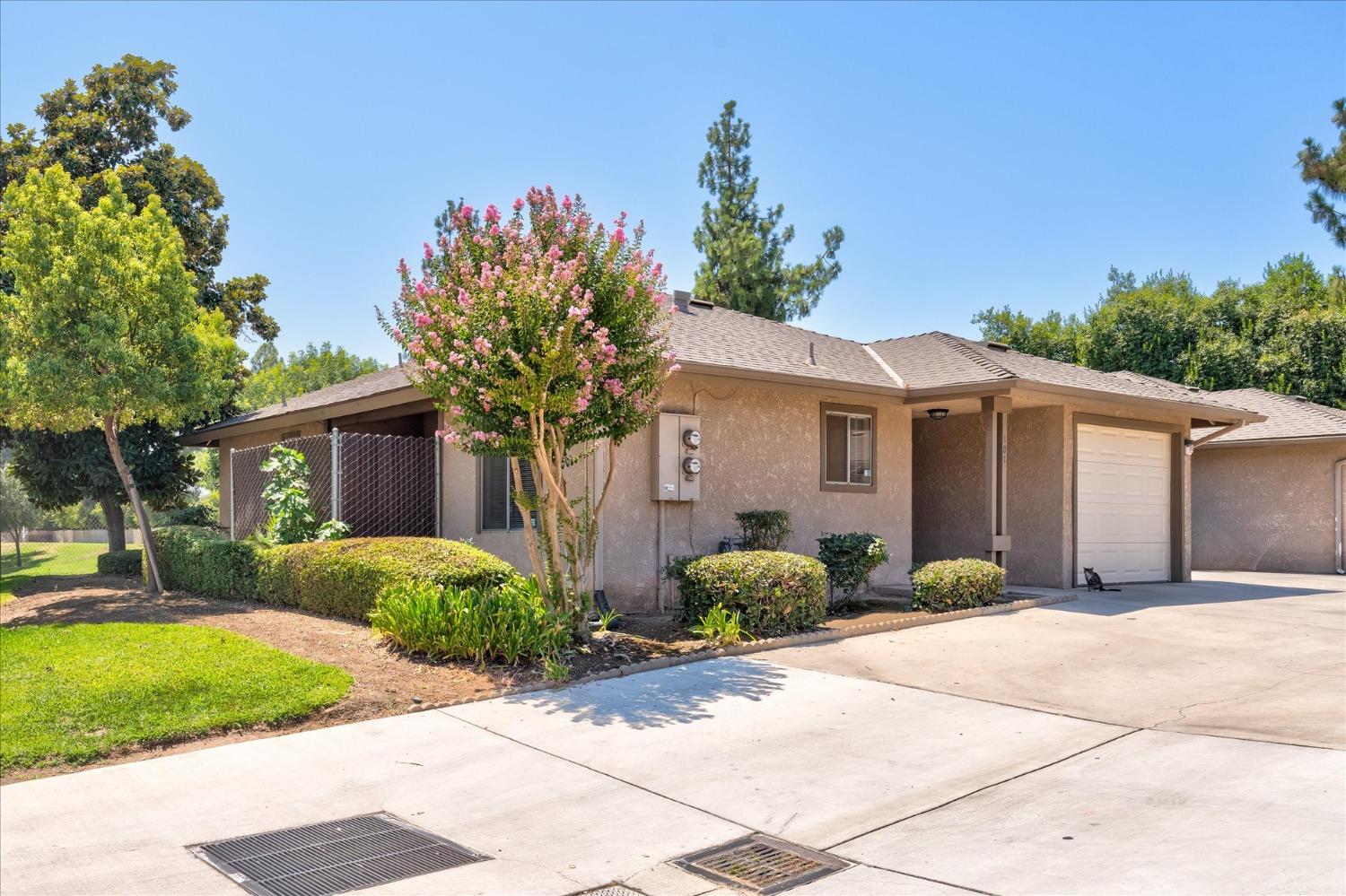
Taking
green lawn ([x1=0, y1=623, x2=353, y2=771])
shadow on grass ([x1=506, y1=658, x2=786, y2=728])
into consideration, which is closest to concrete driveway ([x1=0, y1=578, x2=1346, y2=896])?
shadow on grass ([x1=506, y1=658, x2=786, y2=728])

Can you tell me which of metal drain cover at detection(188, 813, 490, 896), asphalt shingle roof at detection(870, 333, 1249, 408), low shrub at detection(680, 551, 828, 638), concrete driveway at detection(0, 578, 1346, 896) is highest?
asphalt shingle roof at detection(870, 333, 1249, 408)

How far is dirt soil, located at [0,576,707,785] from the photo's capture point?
6957 mm

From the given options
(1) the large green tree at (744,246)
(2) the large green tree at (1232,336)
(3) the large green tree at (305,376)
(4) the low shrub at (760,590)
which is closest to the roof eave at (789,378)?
(4) the low shrub at (760,590)

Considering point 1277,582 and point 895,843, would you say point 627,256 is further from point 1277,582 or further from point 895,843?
point 1277,582

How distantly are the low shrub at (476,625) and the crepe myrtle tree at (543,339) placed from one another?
0.38 metres

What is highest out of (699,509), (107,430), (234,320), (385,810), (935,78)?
(935,78)

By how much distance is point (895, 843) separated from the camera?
471 centimetres

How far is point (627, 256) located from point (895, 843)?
5.96m

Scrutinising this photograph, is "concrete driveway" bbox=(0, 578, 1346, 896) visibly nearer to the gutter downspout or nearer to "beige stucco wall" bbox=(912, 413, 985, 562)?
"beige stucco wall" bbox=(912, 413, 985, 562)

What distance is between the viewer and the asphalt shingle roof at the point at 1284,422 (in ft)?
59.1

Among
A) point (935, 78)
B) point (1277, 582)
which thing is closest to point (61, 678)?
point (935, 78)

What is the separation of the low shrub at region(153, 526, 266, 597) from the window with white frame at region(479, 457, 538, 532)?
2.89 metres

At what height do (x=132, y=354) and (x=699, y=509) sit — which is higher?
(x=132, y=354)

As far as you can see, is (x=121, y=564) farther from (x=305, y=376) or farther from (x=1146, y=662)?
(x=305, y=376)
